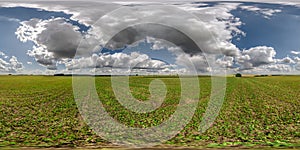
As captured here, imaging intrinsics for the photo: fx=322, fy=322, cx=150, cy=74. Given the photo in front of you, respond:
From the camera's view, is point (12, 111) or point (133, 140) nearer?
point (133, 140)

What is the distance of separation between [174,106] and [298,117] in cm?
883

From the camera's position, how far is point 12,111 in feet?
69.0

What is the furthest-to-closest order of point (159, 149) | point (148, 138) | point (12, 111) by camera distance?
1. point (12, 111)
2. point (148, 138)
3. point (159, 149)

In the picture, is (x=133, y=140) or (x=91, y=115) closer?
(x=133, y=140)

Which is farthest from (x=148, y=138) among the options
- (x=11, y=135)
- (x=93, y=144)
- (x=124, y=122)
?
(x=11, y=135)

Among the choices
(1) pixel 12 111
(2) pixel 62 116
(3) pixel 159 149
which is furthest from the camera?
(1) pixel 12 111

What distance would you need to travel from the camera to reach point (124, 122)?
55.5ft

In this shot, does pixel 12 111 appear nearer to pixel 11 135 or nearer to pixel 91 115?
pixel 91 115

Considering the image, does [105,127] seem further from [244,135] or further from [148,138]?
[244,135]

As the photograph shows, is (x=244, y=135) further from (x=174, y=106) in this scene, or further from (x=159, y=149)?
(x=174, y=106)

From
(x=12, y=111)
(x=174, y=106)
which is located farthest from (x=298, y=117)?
(x=12, y=111)

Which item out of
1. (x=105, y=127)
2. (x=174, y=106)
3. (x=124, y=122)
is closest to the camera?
(x=105, y=127)

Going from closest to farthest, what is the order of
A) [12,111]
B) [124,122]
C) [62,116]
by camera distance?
[124,122]
[62,116]
[12,111]

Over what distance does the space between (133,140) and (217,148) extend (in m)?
3.30
